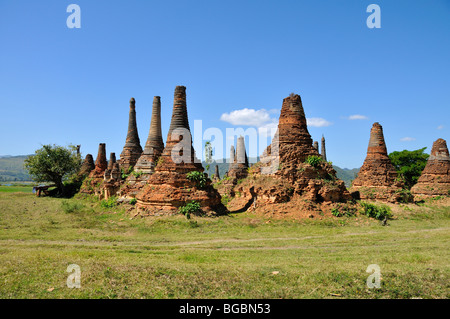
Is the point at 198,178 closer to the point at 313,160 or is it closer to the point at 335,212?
the point at 313,160

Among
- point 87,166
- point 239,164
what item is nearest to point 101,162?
point 87,166

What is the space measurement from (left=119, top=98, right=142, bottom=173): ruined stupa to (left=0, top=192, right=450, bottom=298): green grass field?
887 centimetres

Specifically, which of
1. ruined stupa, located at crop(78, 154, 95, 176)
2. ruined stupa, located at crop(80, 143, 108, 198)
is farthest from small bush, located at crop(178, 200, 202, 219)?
ruined stupa, located at crop(78, 154, 95, 176)

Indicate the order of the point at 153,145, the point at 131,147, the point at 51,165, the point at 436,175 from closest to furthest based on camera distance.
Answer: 1. the point at 153,145
2. the point at 436,175
3. the point at 131,147
4. the point at 51,165

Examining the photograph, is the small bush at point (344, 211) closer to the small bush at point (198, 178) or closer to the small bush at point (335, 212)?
the small bush at point (335, 212)

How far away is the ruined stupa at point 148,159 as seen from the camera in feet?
80.6

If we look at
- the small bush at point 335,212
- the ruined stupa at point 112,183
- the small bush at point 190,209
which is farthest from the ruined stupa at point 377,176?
the ruined stupa at point 112,183

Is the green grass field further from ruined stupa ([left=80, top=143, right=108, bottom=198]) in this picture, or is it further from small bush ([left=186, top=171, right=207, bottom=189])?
ruined stupa ([left=80, top=143, right=108, bottom=198])

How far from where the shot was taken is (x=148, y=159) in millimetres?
25766

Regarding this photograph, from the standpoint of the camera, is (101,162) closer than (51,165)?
Yes

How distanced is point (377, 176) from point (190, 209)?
17683 mm
